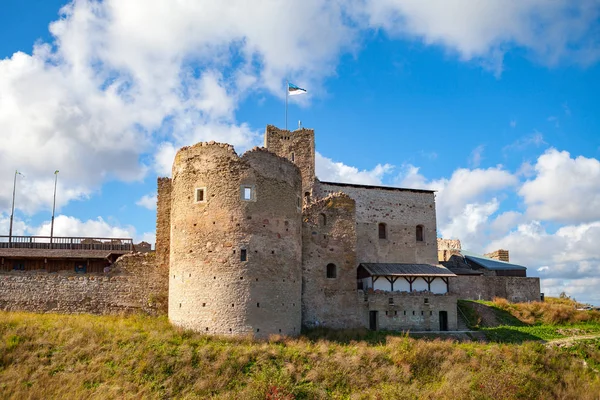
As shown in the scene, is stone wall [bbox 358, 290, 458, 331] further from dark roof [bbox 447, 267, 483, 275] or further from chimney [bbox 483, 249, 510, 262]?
chimney [bbox 483, 249, 510, 262]

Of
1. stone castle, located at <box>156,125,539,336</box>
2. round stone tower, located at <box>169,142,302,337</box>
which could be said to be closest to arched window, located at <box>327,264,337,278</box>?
stone castle, located at <box>156,125,539,336</box>

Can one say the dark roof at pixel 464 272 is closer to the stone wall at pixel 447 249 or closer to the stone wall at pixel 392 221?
the stone wall at pixel 392 221

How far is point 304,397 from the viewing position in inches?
885

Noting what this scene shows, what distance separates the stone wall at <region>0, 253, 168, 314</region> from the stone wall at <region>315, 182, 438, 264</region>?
1486 centimetres

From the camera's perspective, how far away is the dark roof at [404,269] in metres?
34.4

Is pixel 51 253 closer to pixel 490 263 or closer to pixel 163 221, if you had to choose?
pixel 163 221

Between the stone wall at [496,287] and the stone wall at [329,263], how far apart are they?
13351 mm

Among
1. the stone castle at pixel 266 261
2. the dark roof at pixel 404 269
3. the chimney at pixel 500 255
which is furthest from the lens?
the chimney at pixel 500 255

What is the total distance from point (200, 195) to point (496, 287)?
27444 mm

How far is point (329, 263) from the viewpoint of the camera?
3172 cm

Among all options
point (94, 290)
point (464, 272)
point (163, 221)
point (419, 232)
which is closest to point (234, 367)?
point (94, 290)

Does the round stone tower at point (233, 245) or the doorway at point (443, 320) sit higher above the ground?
the round stone tower at point (233, 245)

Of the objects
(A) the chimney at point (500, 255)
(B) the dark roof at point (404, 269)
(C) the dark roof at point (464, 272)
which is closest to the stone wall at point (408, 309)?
(B) the dark roof at point (404, 269)

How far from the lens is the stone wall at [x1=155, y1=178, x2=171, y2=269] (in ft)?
98.5
